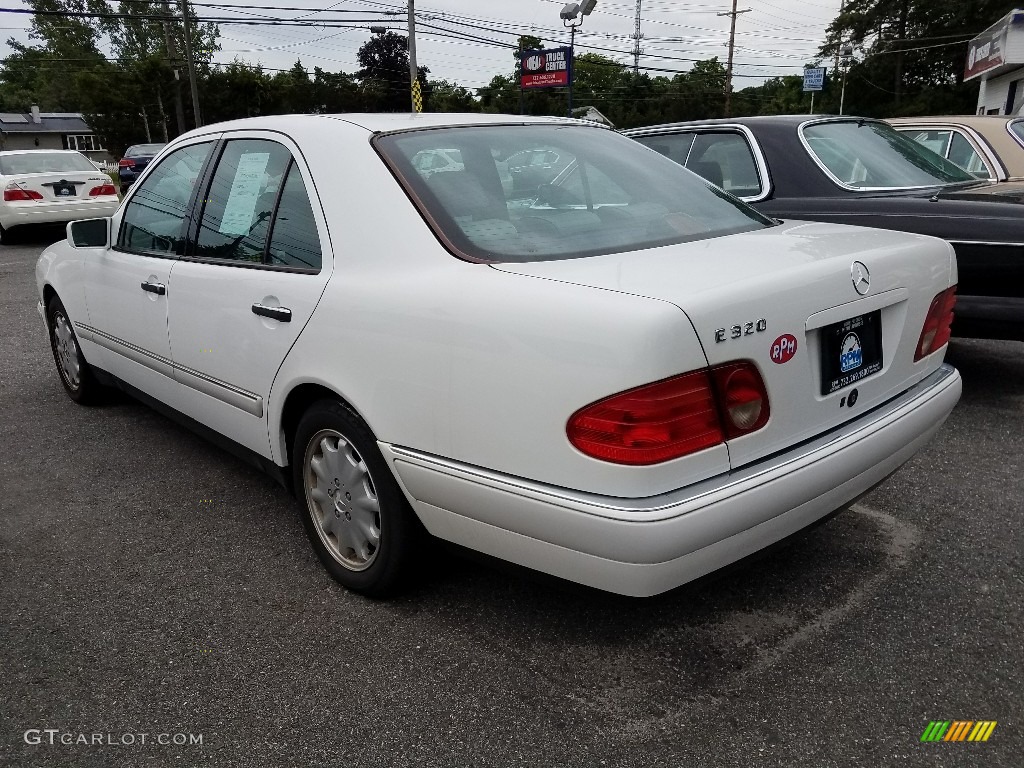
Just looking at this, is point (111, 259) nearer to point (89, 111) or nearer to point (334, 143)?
point (334, 143)

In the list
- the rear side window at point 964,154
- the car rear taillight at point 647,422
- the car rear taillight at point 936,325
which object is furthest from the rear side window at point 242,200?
the rear side window at point 964,154

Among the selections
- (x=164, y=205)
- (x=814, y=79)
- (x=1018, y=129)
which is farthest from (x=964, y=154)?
(x=814, y=79)

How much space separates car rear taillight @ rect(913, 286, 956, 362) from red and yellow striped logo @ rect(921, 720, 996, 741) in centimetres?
109

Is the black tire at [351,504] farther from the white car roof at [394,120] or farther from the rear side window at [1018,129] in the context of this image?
the rear side window at [1018,129]

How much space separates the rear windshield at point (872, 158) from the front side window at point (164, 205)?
3669mm

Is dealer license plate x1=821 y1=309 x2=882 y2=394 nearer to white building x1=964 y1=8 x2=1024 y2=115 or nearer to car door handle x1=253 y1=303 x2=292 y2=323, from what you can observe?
car door handle x1=253 y1=303 x2=292 y2=323

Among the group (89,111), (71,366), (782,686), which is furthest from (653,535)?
(89,111)

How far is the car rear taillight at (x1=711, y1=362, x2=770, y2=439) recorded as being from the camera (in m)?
2.00

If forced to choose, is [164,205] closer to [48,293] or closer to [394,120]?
[394,120]

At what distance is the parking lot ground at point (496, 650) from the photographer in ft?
6.96

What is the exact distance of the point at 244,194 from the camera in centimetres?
315

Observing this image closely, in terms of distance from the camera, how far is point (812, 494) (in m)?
2.21

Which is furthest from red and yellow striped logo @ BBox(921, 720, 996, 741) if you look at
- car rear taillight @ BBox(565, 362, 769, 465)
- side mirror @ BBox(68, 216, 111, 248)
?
side mirror @ BBox(68, 216, 111, 248)

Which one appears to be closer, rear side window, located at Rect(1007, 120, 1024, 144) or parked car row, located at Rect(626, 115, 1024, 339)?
parked car row, located at Rect(626, 115, 1024, 339)
